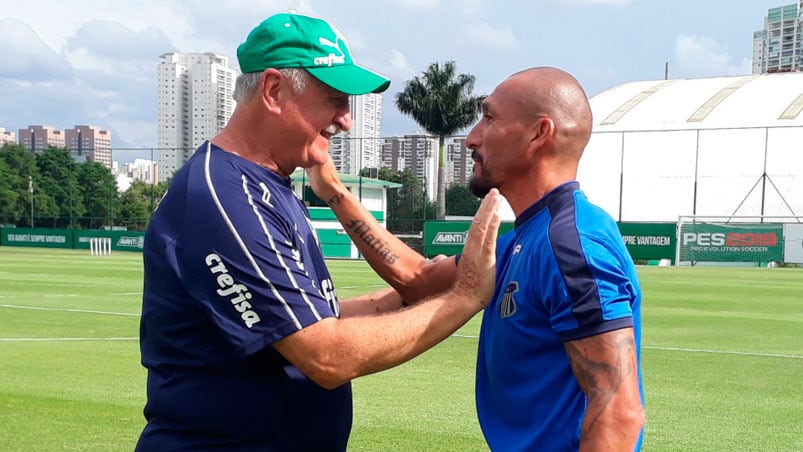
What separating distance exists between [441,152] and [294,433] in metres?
57.2

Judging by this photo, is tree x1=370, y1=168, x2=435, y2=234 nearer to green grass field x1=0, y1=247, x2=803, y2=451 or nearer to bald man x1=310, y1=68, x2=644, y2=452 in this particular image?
green grass field x1=0, y1=247, x2=803, y2=451

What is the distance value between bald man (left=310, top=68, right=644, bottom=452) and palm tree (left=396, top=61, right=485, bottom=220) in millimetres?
61953

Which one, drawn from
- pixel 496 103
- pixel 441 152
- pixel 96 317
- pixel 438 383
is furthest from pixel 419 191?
pixel 496 103

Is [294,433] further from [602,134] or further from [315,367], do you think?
[602,134]

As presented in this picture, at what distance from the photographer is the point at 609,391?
2.46 metres

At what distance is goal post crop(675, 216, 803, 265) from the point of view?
34.1 meters

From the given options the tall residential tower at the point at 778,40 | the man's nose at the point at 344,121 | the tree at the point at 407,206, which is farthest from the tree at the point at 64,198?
the tall residential tower at the point at 778,40

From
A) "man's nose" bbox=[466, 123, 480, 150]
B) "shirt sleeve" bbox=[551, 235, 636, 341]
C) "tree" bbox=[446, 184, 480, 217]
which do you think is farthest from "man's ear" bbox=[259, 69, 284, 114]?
"tree" bbox=[446, 184, 480, 217]

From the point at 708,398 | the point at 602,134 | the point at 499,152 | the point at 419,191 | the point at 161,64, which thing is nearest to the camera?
the point at 499,152

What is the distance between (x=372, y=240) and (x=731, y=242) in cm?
3397

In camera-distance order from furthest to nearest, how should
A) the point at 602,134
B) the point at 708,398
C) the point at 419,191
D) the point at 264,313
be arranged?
the point at 602,134 < the point at 419,191 < the point at 708,398 < the point at 264,313

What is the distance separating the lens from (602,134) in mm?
54969

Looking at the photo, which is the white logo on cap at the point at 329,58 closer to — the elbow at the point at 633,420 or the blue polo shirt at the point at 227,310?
the blue polo shirt at the point at 227,310

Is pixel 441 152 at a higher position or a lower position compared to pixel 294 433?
higher
